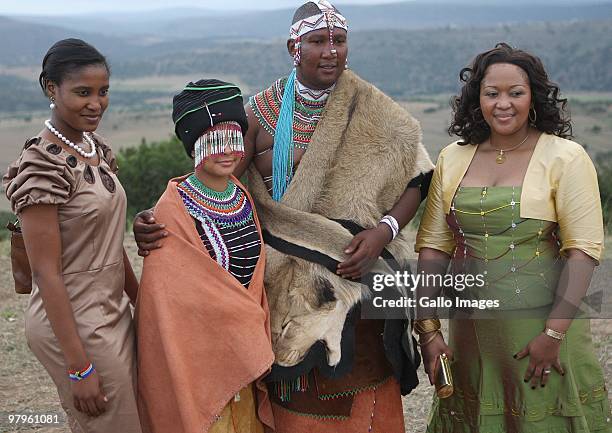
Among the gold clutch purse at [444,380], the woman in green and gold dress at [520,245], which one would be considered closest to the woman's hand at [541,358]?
the woman in green and gold dress at [520,245]

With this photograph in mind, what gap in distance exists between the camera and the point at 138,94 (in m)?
70.5

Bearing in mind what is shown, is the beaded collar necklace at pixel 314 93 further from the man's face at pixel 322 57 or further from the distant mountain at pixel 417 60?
the distant mountain at pixel 417 60

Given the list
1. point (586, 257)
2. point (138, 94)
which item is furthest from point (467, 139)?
point (138, 94)

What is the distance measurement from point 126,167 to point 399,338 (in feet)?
40.6

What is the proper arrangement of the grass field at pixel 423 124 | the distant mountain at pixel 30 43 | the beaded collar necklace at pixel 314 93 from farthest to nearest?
1. the distant mountain at pixel 30 43
2. the grass field at pixel 423 124
3. the beaded collar necklace at pixel 314 93

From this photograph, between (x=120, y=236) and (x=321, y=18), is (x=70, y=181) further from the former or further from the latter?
(x=321, y=18)

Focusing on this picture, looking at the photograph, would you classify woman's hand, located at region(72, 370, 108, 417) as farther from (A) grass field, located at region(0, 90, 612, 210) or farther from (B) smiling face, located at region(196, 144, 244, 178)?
(A) grass field, located at region(0, 90, 612, 210)

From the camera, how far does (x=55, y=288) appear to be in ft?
8.02

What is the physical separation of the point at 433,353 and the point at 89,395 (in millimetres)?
1294

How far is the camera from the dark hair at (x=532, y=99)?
2.77 metres

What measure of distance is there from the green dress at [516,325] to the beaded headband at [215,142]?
0.87 m

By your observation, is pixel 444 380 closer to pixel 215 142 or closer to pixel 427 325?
pixel 427 325

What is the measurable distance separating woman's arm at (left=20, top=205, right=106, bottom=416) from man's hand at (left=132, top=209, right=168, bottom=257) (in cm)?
32

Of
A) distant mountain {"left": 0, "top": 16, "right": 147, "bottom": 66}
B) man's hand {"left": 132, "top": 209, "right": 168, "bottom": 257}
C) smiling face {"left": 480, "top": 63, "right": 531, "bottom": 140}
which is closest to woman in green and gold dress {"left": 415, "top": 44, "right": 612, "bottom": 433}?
smiling face {"left": 480, "top": 63, "right": 531, "bottom": 140}
